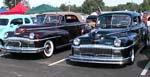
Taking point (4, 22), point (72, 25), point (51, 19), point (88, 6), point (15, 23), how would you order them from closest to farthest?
point (51, 19) < point (72, 25) < point (4, 22) < point (15, 23) < point (88, 6)

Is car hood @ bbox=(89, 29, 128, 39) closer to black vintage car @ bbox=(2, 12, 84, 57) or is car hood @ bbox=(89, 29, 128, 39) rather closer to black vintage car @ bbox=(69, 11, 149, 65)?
black vintage car @ bbox=(69, 11, 149, 65)

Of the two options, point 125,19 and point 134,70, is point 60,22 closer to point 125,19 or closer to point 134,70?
point 125,19

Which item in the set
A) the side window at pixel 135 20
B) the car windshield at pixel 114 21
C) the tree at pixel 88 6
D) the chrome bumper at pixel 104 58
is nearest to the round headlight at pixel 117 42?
the chrome bumper at pixel 104 58

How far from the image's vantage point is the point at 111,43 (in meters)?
9.48

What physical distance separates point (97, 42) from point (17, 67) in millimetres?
2779

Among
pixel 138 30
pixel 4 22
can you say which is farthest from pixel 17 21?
pixel 138 30

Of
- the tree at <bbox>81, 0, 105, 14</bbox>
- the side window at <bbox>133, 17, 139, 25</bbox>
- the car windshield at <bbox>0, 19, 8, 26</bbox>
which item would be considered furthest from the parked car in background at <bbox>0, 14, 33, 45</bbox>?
the tree at <bbox>81, 0, 105, 14</bbox>

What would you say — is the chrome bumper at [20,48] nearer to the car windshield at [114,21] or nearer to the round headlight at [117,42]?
the car windshield at [114,21]

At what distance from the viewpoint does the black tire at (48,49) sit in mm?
11757

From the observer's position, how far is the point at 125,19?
36.9ft

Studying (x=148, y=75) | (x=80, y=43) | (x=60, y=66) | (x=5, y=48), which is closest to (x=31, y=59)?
(x=5, y=48)

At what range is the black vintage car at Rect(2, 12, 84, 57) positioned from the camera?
11352mm

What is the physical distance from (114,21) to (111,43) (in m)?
2.03

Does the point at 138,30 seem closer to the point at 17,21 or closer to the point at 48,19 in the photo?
the point at 48,19
